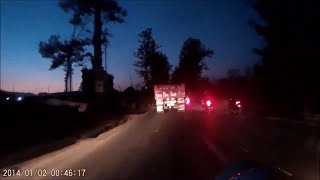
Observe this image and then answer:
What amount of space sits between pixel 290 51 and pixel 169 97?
50.2 ft

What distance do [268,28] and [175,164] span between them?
39.2 meters

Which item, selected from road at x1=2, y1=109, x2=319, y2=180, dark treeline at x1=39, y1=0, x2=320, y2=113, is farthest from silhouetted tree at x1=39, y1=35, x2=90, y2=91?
road at x1=2, y1=109, x2=319, y2=180

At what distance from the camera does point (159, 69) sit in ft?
449

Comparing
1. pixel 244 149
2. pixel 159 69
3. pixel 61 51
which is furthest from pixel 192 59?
pixel 244 149

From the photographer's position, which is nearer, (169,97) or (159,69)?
(169,97)

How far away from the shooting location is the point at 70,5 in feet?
203

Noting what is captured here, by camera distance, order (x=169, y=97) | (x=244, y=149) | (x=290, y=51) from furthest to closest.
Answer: (x=169, y=97)
(x=290, y=51)
(x=244, y=149)

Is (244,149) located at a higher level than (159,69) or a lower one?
lower

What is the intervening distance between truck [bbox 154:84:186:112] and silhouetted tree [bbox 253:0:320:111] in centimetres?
833

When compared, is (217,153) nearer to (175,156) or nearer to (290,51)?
(175,156)

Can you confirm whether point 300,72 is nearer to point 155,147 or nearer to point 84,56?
point 155,147

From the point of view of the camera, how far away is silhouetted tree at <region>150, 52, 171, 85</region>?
5256 inches

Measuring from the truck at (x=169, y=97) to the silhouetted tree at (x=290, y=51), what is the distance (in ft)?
27.3

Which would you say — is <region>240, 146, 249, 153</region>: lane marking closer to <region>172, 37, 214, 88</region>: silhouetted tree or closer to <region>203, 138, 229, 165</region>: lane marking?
<region>203, 138, 229, 165</region>: lane marking
